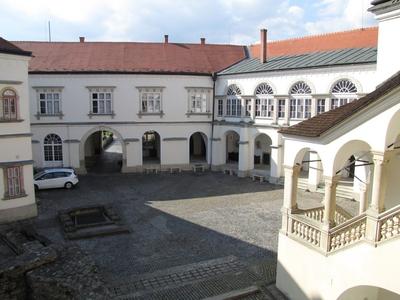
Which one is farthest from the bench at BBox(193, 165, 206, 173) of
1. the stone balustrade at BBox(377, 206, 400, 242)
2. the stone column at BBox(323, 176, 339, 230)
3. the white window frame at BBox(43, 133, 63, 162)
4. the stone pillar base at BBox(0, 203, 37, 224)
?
the stone balustrade at BBox(377, 206, 400, 242)

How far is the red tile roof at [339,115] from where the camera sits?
864 centimetres

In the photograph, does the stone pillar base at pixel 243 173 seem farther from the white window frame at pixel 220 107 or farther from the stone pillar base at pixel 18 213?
the stone pillar base at pixel 18 213

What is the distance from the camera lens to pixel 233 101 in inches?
1137

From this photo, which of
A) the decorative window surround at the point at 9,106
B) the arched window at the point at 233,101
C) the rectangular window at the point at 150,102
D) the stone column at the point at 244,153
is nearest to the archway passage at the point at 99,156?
the rectangular window at the point at 150,102

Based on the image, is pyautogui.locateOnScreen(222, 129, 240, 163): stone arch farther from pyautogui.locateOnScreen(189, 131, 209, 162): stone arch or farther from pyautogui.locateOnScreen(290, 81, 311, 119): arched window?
pyautogui.locateOnScreen(290, 81, 311, 119): arched window

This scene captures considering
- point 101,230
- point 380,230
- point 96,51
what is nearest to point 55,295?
point 101,230

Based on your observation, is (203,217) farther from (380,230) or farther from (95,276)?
(380,230)

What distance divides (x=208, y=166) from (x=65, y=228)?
1569cm

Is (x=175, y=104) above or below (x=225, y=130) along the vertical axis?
above

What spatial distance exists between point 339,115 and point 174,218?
34.9ft

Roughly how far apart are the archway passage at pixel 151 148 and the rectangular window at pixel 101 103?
15.5ft

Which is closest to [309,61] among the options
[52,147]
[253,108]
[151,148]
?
[253,108]

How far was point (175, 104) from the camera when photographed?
2961 cm

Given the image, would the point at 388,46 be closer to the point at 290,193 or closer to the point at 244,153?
the point at 290,193
